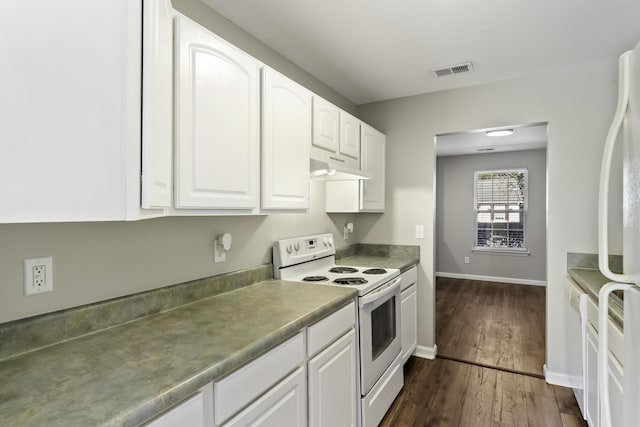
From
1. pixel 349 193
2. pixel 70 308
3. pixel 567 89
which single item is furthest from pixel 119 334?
pixel 567 89

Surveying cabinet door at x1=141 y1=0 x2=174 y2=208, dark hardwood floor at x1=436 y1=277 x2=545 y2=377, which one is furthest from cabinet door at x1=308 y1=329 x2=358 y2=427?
dark hardwood floor at x1=436 y1=277 x2=545 y2=377

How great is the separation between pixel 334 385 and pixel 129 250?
1.16m

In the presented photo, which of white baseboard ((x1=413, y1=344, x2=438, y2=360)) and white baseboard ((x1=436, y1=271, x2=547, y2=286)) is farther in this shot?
white baseboard ((x1=436, y1=271, x2=547, y2=286))

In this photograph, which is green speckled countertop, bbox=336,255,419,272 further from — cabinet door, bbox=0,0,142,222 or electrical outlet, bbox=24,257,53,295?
cabinet door, bbox=0,0,142,222

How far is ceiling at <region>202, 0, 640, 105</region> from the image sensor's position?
70.5 inches

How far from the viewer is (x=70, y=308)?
122 centimetres

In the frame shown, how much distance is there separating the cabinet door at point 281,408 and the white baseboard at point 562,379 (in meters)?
2.25

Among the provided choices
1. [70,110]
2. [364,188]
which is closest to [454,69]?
[364,188]

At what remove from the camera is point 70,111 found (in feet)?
2.51

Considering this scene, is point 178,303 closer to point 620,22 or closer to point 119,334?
point 119,334

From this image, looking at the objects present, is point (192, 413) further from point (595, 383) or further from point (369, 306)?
point (595, 383)

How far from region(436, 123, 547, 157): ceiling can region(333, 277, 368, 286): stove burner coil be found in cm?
275

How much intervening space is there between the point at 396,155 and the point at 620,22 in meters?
1.74

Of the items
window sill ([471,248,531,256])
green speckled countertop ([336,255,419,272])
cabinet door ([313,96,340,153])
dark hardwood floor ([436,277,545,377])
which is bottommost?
dark hardwood floor ([436,277,545,377])
